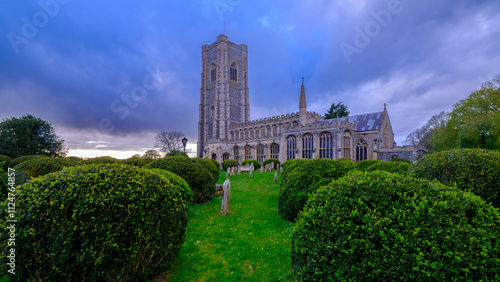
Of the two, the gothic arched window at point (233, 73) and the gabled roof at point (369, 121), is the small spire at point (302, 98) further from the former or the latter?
the gothic arched window at point (233, 73)

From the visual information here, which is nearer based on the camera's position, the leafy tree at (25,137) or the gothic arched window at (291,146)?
the leafy tree at (25,137)

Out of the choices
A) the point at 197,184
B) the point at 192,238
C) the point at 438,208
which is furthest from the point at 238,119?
the point at 438,208

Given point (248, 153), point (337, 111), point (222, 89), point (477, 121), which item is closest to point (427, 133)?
point (337, 111)

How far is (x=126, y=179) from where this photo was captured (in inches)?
133

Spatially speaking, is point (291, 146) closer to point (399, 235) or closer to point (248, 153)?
point (248, 153)

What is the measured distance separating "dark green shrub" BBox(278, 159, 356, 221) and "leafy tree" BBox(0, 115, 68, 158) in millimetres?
33107

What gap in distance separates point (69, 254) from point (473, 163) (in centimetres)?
678

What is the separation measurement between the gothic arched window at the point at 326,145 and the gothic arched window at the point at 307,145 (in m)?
1.38

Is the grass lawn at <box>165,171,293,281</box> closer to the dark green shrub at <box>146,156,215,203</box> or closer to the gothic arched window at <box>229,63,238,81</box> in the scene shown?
the dark green shrub at <box>146,156,215,203</box>

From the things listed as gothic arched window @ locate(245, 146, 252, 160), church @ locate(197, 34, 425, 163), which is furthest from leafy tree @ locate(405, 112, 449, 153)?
gothic arched window @ locate(245, 146, 252, 160)

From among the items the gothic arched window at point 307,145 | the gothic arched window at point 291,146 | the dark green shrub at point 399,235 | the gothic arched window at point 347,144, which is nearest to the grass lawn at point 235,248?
the dark green shrub at point 399,235

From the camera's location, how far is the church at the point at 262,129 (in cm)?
2816

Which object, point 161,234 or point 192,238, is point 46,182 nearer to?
point 161,234

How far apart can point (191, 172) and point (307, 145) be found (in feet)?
77.8
